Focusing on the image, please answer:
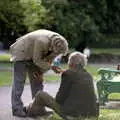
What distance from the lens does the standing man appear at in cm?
970

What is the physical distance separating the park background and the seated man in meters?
18.2

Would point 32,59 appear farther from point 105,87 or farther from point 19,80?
point 105,87

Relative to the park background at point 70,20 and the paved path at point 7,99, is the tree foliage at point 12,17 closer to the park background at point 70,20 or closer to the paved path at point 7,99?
the park background at point 70,20

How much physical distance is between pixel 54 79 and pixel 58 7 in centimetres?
1412

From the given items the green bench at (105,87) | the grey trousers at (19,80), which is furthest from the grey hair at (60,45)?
the green bench at (105,87)

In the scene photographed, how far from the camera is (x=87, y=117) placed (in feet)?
30.1

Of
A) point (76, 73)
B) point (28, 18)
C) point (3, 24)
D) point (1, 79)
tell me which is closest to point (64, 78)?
point (76, 73)

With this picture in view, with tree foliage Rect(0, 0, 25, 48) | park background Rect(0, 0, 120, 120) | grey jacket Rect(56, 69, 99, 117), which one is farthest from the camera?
tree foliage Rect(0, 0, 25, 48)

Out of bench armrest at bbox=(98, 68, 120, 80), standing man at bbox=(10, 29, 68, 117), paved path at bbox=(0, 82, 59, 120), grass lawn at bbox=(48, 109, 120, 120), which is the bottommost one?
paved path at bbox=(0, 82, 59, 120)

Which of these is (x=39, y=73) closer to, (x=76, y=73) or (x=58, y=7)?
(x=76, y=73)

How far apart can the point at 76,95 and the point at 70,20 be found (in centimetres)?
2453

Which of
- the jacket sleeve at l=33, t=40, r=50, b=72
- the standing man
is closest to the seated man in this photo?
the standing man

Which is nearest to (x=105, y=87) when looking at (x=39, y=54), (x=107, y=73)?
(x=107, y=73)

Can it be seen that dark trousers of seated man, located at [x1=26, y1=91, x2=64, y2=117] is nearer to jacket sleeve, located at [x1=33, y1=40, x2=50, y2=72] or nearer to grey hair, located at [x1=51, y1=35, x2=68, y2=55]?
jacket sleeve, located at [x1=33, y1=40, x2=50, y2=72]
